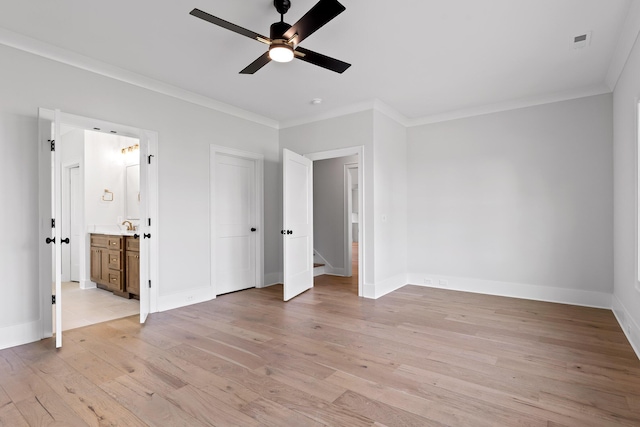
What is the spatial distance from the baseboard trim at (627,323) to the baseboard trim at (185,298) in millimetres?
4465

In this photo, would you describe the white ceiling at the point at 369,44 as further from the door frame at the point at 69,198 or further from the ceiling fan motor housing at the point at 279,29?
the door frame at the point at 69,198

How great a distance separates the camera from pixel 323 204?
6906mm

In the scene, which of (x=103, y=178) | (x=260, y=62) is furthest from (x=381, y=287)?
(x=103, y=178)

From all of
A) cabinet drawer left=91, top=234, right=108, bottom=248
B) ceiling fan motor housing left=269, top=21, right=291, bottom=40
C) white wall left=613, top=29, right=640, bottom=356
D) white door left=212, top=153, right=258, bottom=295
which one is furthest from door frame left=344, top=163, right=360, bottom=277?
ceiling fan motor housing left=269, top=21, right=291, bottom=40

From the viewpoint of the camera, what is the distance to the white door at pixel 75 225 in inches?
231

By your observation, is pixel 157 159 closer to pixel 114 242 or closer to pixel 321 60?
pixel 114 242

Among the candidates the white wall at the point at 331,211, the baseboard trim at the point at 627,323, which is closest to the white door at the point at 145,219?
the white wall at the point at 331,211

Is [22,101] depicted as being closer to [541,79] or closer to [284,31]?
[284,31]

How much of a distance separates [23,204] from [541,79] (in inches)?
218

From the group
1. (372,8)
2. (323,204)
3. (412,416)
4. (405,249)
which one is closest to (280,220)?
(323,204)

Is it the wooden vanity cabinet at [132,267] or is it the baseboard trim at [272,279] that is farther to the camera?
the baseboard trim at [272,279]

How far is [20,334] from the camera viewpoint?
3080mm

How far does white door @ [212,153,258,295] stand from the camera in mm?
5000

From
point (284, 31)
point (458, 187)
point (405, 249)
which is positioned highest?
point (284, 31)
